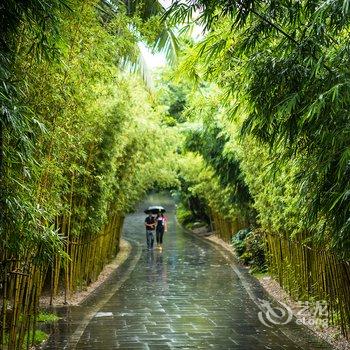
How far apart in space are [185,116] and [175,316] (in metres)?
3.03

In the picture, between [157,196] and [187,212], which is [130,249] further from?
[157,196]

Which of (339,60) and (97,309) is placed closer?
(339,60)

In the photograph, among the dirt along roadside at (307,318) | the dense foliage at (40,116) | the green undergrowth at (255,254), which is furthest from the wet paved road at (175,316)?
the dense foliage at (40,116)

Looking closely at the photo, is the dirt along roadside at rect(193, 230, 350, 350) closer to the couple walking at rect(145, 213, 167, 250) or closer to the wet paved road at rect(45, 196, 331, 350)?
the wet paved road at rect(45, 196, 331, 350)

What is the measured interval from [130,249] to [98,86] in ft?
41.2

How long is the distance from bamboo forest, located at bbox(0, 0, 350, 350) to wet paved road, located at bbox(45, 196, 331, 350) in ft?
0.13

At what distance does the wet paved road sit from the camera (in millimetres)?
6129

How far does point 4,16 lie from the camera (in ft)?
12.9

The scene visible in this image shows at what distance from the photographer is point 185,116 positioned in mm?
7637

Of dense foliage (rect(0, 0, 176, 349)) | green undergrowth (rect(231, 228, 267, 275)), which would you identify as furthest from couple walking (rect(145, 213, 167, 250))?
dense foliage (rect(0, 0, 176, 349))

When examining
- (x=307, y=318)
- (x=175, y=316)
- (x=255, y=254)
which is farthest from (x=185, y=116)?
(x=255, y=254)

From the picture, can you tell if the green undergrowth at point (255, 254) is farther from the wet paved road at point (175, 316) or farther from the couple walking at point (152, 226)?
the couple walking at point (152, 226)

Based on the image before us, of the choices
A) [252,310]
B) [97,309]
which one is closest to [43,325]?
[97,309]

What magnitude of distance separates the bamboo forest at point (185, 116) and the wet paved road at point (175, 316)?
0.13 feet
